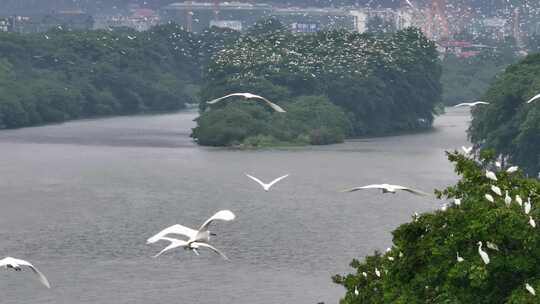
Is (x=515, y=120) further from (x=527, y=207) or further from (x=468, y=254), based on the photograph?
(x=468, y=254)

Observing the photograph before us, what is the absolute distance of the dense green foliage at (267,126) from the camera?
12644cm

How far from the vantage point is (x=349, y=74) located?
14575 cm

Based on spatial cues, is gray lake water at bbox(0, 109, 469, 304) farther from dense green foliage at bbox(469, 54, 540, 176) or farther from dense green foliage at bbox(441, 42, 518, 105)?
dense green foliage at bbox(441, 42, 518, 105)

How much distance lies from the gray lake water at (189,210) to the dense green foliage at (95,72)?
451 inches

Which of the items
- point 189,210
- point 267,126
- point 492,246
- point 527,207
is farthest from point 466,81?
point 492,246

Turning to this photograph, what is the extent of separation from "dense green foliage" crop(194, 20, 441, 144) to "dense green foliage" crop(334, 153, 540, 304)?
9449 centimetres

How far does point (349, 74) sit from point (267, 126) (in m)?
19.5

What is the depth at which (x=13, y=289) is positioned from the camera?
6819 cm

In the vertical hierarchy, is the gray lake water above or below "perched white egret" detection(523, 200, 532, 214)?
below

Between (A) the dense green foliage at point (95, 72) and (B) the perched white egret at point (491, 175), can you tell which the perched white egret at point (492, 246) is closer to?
(B) the perched white egret at point (491, 175)

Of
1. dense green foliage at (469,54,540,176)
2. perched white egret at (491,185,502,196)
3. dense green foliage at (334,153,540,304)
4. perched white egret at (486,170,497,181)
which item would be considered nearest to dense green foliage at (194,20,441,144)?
dense green foliage at (469,54,540,176)

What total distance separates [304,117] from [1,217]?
45.9 m

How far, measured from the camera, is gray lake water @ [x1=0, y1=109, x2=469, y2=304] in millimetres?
69438

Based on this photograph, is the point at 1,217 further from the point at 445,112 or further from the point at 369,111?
the point at 445,112
